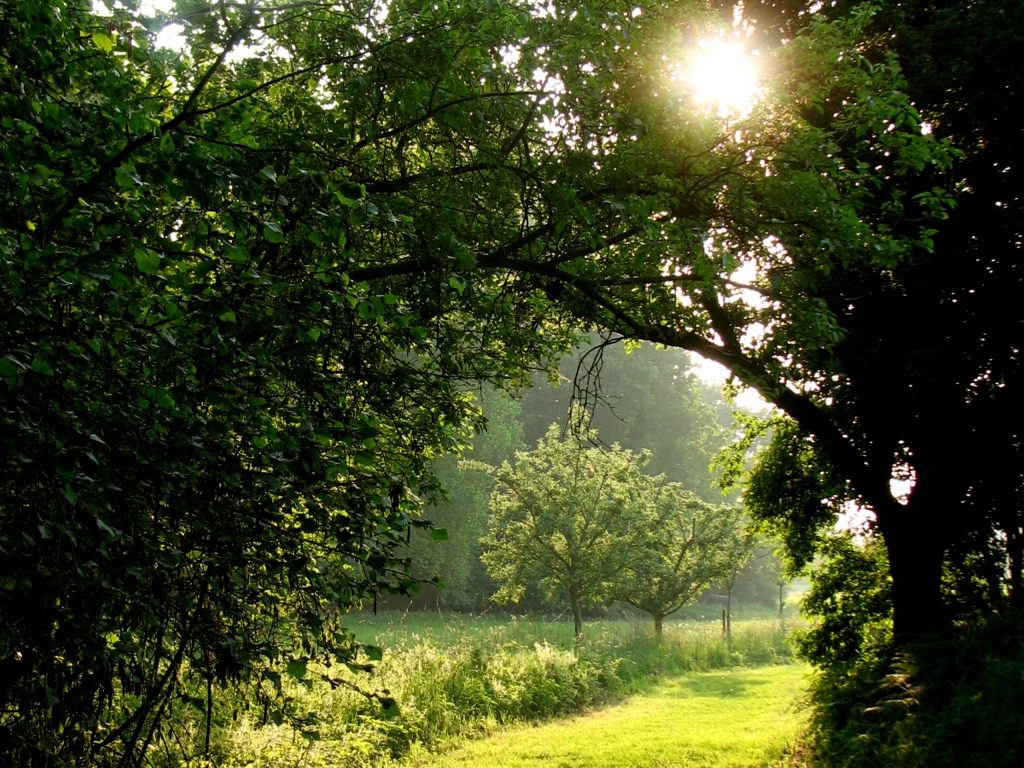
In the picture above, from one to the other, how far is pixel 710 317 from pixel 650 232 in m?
5.03

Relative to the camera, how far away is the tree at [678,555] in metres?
23.6

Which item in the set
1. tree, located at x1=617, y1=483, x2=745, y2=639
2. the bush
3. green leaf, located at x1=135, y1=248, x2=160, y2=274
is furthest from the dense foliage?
tree, located at x1=617, y1=483, x2=745, y2=639

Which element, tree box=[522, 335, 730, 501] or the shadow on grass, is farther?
tree box=[522, 335, 730, 501]

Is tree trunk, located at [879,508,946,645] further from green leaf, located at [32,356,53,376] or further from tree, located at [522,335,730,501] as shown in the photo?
tree, located at [522,335,730,501]

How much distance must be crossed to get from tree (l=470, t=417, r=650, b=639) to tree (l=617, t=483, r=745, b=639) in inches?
49.0

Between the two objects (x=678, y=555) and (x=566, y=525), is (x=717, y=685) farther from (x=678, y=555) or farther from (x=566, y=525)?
(x=678, y=555)

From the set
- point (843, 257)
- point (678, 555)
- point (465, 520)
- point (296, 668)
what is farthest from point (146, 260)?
point (465, 520)

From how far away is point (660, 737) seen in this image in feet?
38.1

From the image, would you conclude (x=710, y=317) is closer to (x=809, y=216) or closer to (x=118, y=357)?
(x=809, y=216)

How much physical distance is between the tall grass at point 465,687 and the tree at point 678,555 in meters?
1.11

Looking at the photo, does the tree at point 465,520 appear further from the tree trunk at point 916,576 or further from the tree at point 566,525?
the tree trunk at point 916,576

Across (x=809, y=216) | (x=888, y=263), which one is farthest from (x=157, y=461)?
(x=888, y=263)

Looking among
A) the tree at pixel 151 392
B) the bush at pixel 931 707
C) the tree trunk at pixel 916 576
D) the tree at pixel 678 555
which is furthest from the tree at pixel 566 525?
the tree at pixel 151 392

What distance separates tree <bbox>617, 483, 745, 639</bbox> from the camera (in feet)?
77.4
